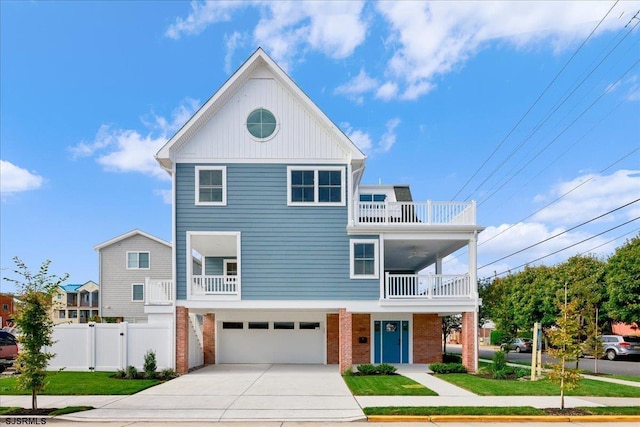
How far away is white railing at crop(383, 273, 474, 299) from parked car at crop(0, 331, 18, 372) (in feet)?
53.3

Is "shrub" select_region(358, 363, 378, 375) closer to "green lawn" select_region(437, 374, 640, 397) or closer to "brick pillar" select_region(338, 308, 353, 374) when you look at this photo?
"brick pillar" select_region(338, 308, 353, 374)

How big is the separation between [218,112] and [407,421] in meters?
13.2

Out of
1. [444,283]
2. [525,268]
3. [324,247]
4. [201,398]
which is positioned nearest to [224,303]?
[324,247]

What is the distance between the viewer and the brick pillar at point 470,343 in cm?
1852

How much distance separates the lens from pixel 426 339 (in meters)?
22.0

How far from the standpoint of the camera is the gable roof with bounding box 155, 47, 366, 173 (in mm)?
18531

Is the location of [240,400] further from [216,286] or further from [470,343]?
[470,343]

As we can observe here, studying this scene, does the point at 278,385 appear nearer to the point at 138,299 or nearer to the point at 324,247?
the point at 324,247

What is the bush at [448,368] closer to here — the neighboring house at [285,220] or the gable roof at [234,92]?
the neighboring house at [285,220]

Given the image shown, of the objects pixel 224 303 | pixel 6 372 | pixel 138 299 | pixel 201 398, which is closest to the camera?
pixel 201 398

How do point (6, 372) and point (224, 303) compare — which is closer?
point (224, 303)

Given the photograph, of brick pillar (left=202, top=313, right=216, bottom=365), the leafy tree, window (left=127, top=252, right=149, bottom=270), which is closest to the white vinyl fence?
brick pillar (left=202, top=313, right=216, bottom=365)

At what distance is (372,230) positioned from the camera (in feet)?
61.2

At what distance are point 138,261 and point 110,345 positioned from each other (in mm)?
17885
